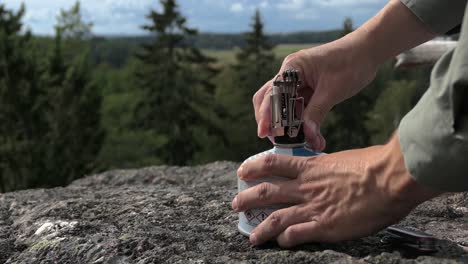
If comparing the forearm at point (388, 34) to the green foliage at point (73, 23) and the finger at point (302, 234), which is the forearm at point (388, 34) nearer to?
the finger at point (302, 234)

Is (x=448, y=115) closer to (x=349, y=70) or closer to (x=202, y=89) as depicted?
(x=349, y=70)

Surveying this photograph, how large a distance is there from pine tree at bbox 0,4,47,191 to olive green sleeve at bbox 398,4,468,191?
73.4 ft

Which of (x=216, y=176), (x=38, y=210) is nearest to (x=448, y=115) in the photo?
(x=38, y=210)

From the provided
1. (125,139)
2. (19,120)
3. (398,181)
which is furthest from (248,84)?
(398,181)

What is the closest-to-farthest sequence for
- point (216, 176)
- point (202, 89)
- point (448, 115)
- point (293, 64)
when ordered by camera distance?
1. point (448, 115)
2. point (293, 64)
3. point (216, 176)
4. point (202, 89)

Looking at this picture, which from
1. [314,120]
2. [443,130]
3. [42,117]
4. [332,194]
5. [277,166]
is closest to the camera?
[443,130]

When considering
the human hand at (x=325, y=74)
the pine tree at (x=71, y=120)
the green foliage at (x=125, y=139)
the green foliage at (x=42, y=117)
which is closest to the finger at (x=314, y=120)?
the human hand at (x=325, y=74)

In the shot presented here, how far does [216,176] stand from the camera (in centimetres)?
444

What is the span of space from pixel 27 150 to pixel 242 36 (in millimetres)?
15749

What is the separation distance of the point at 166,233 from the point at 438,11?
145cm

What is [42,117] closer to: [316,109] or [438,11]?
[316,109]

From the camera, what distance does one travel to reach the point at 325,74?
2.46 metres

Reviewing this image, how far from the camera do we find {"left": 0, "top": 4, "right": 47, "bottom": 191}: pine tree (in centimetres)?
2231

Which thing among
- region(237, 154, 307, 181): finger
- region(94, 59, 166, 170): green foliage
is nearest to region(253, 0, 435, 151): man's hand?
region(237, 154, 307, 181): finger
